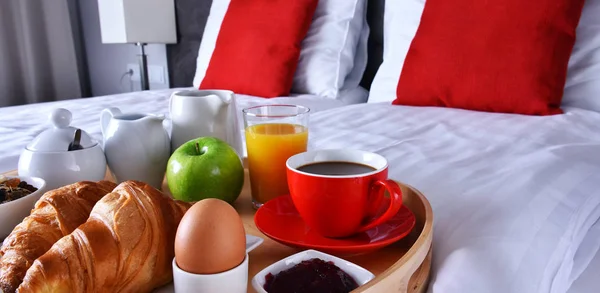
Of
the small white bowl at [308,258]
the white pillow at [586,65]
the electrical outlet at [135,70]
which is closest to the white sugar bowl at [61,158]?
the small white bowl at [308,258]

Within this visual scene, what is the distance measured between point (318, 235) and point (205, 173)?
0.63 ft

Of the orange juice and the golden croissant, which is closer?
the golden croissant

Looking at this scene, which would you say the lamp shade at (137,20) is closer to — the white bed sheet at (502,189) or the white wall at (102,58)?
the white wall at (102,58)

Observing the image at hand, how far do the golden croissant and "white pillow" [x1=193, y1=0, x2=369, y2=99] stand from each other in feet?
3.87

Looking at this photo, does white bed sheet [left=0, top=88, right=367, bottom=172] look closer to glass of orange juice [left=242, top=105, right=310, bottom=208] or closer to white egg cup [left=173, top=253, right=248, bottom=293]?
glass of orange juice [left=242, top=105, right=310, bottom=208]

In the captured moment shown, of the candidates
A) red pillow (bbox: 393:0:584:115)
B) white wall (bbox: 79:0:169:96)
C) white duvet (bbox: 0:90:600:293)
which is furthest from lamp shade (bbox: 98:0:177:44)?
red pillow (bbox: 393:0:584:115)

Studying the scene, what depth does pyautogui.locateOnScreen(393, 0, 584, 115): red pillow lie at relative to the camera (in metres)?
1.07

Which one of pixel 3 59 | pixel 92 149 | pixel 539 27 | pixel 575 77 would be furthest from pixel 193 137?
pixel 3 59

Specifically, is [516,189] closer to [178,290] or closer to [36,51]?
[178,290]

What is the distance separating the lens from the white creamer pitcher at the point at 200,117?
734 millimetres

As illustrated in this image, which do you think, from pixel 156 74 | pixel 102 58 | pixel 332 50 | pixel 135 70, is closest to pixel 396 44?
pixel 332 50

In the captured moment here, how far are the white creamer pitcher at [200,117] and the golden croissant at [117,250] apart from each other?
257 millimetres

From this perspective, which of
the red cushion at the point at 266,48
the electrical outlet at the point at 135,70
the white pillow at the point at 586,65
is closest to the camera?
the white pillow at the point at 586,65

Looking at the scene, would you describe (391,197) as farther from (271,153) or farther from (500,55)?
(500,55)
